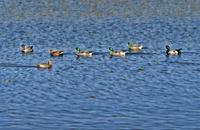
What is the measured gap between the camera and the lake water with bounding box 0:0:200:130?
4038cm

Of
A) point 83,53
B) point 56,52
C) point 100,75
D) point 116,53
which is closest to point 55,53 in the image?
point 56,52

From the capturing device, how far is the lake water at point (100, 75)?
132ft

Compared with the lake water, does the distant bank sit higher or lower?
higher

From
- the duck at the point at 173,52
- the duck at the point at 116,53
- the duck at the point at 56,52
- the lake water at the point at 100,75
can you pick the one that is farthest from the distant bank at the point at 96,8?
the duck at the point at 116,53

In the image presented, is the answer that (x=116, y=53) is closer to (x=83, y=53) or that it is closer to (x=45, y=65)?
(x=83, y=53)

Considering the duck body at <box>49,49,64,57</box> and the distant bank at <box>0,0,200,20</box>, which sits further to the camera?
the distant bank at <box>0,0,200,20</box>

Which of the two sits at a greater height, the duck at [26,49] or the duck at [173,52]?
the duck at [26,49]

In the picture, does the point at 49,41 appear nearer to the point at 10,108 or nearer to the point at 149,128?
the point at 10,108

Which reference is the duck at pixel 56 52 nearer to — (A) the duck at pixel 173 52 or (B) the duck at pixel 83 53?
(B) the duck at pixel 83 53

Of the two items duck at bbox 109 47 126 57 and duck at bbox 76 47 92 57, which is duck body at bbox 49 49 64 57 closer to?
duck at bbox 76 47 92 57

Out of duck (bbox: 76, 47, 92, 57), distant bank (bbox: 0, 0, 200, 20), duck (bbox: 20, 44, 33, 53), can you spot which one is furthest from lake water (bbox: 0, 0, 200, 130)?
distant bank (bbox: 0, 0, 200, 20)

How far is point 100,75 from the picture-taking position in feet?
178

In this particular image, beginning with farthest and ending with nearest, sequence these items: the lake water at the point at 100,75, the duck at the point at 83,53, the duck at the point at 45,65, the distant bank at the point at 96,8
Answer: the distant bank at the point at 96,8 → the duck at the point at 83,53 → the duck at the point at 45,65 → the lake water at the point at 100,75

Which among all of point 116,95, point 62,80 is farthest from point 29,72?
point 116,95
